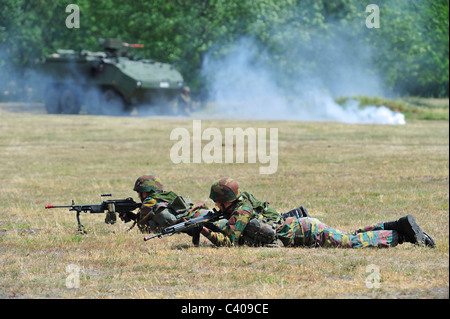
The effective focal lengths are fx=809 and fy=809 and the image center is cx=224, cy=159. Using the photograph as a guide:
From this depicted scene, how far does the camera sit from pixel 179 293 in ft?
22.5

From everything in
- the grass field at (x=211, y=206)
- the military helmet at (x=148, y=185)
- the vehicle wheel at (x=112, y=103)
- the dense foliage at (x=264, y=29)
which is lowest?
A: the grass field at (x=211, y=206)

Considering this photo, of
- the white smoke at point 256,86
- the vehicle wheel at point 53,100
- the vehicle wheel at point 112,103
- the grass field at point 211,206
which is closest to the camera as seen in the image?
the grass field at point 211,206

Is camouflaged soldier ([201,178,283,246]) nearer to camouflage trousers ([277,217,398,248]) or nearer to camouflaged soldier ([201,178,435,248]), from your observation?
camouflaged soldier ([201,178,435,248])

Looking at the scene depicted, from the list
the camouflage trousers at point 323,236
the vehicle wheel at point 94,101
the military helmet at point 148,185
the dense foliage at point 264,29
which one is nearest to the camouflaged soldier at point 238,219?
the camouflage trousers at point 323,236

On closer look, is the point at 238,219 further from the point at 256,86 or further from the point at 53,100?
the point at 256,86

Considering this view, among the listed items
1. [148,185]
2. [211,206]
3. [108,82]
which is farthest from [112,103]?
[148,185]

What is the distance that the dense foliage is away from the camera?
44.4 metres

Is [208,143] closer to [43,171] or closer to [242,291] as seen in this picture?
[43,171]

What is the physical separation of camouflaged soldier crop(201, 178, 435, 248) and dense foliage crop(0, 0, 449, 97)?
35.1 meters

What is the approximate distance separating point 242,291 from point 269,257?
146 cm

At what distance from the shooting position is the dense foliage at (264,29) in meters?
44.4

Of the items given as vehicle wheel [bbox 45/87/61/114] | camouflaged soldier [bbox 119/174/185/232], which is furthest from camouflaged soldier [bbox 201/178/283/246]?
vehicle wheel [bbox 45/87/61/114]

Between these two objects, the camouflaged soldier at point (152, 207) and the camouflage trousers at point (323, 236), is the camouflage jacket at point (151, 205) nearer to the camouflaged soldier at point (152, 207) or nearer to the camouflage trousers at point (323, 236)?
the camouflaged soldier at point (152, 207)
